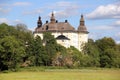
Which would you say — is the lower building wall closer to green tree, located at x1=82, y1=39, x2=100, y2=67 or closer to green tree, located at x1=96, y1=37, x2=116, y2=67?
green tree, located at x1=96, y1=37, x2=116, y2=67

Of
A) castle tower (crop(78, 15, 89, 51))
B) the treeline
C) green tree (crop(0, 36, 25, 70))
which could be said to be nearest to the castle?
castle tower (crop(78, 15, 89, 51))

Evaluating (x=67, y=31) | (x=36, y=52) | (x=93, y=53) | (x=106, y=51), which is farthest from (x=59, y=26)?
A: (x=36, y=52)

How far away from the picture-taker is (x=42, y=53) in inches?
4550

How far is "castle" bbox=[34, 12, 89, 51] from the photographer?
157 metres

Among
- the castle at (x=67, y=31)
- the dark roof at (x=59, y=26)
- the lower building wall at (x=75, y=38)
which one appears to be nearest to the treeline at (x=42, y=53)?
the castle at (x=67, y=31)

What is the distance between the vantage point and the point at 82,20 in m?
162

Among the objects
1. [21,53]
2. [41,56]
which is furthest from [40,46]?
[21,53]

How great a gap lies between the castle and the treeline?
1419 centimetres

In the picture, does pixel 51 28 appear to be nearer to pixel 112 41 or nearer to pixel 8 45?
pixel 112 41

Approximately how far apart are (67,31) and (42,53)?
43992mm

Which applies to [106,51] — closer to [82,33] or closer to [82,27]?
[82,33]

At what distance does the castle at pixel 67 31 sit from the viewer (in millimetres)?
156750

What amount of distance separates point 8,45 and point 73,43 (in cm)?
7008

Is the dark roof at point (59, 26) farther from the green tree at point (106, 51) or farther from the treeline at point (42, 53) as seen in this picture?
the treeline at point (42, 53)
